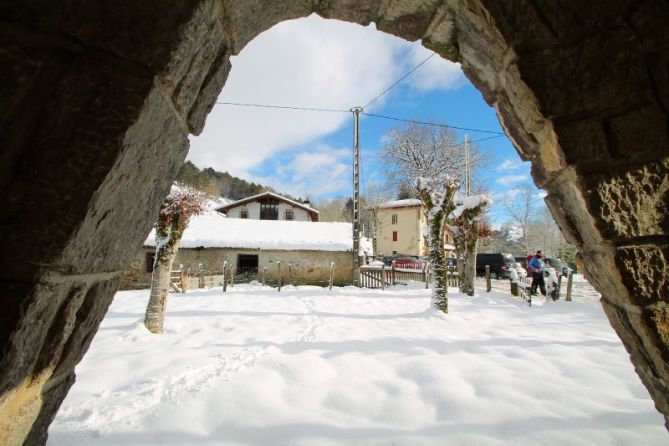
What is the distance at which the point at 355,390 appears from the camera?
291 cm

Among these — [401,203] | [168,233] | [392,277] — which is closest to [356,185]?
[392,277]

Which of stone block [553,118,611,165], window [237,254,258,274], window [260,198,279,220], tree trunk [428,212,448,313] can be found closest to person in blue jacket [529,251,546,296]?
tree trunk [428,212,448,313]

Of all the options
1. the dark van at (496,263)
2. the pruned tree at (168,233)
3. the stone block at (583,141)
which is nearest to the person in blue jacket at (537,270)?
the dark van at (496,263)

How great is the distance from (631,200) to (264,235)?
60.8ft

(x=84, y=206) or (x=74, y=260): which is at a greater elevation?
(x=84, y=206)

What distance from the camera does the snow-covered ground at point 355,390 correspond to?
2246 mm

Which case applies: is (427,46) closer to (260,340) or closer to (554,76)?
(554,76)

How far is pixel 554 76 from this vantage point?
1.14m

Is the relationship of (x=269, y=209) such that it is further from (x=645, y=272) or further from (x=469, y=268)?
(x=645, y=272)

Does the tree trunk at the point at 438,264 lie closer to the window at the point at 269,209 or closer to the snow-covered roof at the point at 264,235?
the snow-covered roof at the point at 264,235

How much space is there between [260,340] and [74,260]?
159 inches

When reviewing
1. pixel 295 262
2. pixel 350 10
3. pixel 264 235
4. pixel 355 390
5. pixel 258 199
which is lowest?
pixel 355 390

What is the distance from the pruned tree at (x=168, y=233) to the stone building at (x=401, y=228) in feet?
90.3

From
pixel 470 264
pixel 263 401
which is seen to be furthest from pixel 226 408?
pixel 470 264
